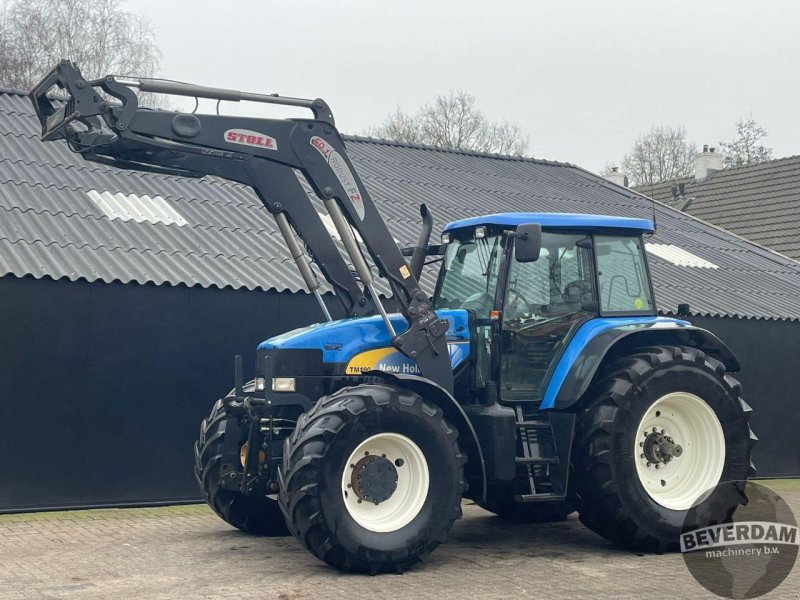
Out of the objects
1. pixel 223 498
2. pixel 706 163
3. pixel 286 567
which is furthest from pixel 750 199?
pixel 286 567

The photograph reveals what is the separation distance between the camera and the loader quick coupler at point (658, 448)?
8.72m

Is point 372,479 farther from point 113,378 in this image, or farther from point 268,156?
point 113,378

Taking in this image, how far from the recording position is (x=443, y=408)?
8125 mm

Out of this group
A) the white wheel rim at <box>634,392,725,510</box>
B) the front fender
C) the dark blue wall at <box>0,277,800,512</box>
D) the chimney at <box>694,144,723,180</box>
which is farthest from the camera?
the chimney at <box>694,144,723,180</box>

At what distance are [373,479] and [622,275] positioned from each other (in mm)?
2944

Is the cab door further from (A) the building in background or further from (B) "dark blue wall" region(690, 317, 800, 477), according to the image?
(A) the building in background

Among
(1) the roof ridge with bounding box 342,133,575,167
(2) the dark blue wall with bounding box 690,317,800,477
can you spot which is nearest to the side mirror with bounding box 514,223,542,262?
(2) the dark blue wall with bounding box 690,317,800,477

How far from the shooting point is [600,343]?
8641 mm

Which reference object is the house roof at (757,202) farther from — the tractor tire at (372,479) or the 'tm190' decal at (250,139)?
the tractor tire at (372,479)

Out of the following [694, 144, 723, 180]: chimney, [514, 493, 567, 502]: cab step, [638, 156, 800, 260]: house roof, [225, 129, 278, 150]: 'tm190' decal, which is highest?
[694, 144, 723, 180]: chimney

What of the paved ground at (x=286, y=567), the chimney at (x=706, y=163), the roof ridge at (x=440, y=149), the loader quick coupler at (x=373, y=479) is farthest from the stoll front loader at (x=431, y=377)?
the chimney at (x=706, y=163)

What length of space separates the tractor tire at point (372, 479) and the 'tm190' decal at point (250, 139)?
1.88 metres

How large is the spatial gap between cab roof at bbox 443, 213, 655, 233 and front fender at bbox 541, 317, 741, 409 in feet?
2.52

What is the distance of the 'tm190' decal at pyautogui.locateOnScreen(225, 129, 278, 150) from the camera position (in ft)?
26.3
